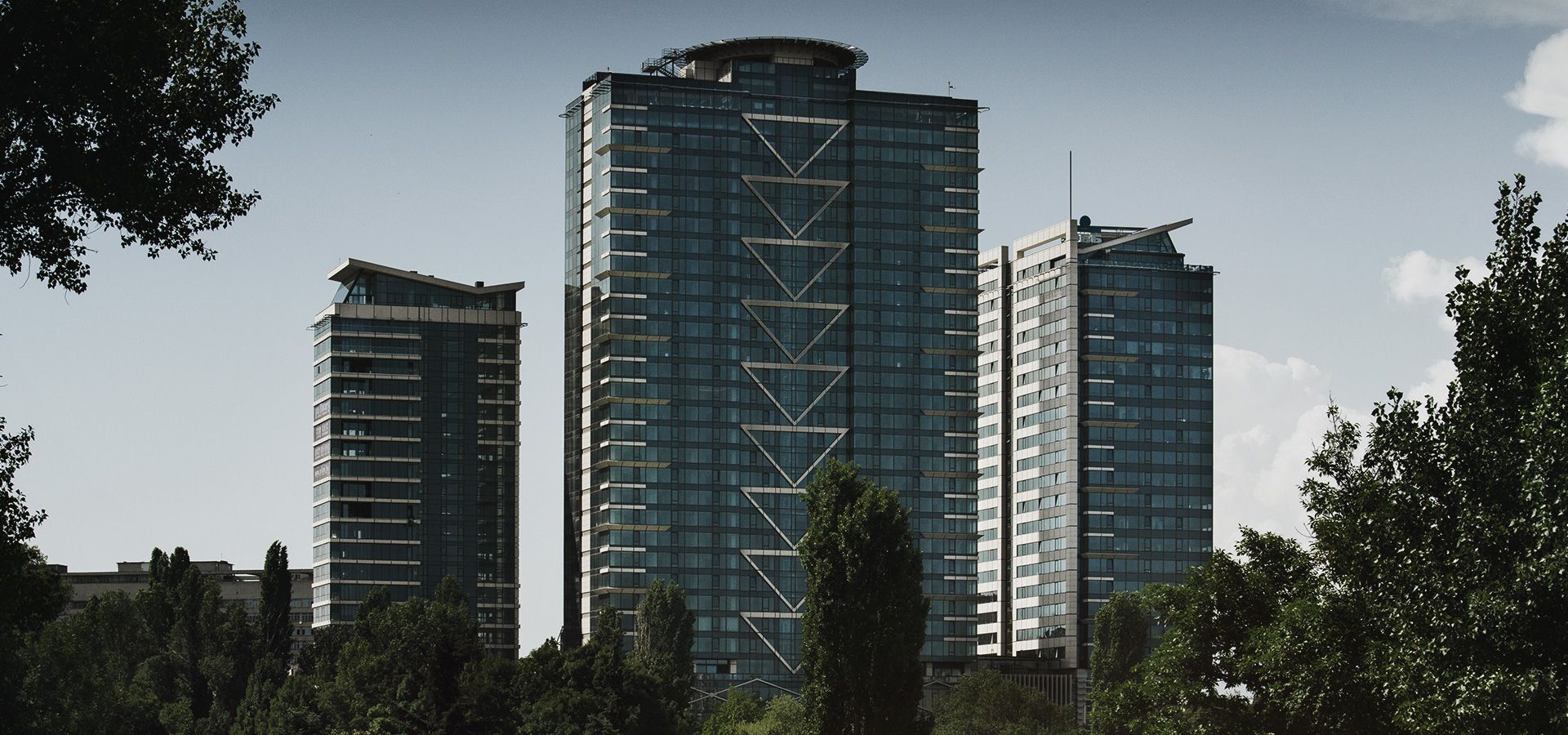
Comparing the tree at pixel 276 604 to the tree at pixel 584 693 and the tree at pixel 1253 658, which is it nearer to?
the tree at pixel 584 693

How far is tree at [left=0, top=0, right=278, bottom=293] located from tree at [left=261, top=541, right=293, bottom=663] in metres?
148

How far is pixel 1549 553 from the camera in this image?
151ft

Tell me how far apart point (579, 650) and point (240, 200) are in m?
98.4

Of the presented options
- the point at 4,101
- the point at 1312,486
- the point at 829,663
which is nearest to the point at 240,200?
the point at 4,101

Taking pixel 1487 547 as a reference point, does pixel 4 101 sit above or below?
above

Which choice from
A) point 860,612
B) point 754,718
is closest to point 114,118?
point 860,612

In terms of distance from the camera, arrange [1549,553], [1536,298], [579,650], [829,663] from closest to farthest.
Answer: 1. [1549,553]
2. [1536,298]
3. [829,663]
4. [579,650]

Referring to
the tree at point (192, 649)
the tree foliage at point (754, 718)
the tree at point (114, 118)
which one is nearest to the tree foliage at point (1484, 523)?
the tree at point (114, 118)

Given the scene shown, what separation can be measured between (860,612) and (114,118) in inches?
2531

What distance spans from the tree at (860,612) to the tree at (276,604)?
94990mm

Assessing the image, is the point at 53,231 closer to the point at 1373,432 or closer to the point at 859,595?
the point at 1373,432

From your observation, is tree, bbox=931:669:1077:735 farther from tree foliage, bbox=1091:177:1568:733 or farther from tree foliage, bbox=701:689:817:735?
tree foliage, bbox=1091:177:1568:733

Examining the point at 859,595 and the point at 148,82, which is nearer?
the point at 148,82

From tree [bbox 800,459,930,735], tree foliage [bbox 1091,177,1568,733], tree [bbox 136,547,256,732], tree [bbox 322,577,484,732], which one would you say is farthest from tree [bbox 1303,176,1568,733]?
tree [bbox 136,547,256,732]
